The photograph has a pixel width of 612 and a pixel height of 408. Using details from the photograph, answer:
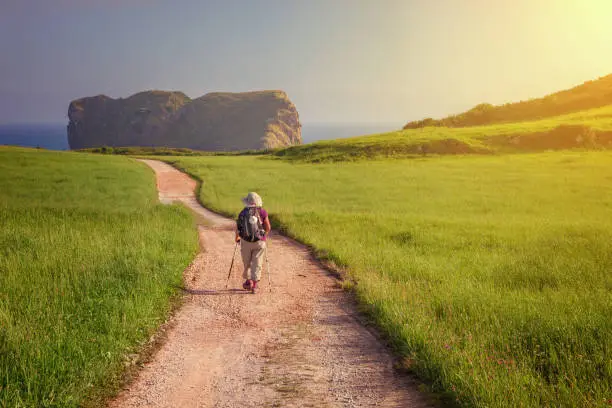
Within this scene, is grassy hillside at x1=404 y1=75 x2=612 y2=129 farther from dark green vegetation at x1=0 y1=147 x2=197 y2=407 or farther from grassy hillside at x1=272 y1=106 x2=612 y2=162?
dark green vegetation at x1=0 y1=147 x2=197 y2=407

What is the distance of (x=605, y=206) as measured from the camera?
23062 mm

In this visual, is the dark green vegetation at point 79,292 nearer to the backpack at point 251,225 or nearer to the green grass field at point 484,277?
the backpack at point 251,225

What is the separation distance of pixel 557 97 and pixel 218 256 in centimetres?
10500

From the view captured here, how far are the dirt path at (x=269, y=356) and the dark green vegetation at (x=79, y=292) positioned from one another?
23.0 inches

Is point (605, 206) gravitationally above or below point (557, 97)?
below

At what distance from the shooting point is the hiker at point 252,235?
986 centimetres

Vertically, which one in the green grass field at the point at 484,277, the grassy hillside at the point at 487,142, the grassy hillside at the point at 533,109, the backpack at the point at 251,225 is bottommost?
the green grass field at the point at 484,277

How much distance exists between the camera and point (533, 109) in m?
91.7

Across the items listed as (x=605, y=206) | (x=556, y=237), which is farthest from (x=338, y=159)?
(x=556, y=237)

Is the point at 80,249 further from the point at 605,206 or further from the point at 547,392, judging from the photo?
the point at 605,206

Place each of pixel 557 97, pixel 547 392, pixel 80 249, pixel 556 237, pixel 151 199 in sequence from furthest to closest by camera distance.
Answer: pixel 557 97 < pixel 151 199 < pixel 556 237 < pixel 80 249 < pixel 547 392

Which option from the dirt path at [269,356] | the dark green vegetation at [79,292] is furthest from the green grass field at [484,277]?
the dark green vegetation at [79,292]

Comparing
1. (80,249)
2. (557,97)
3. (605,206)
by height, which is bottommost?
(605,206)

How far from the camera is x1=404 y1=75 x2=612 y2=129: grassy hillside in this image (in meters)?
88.7
